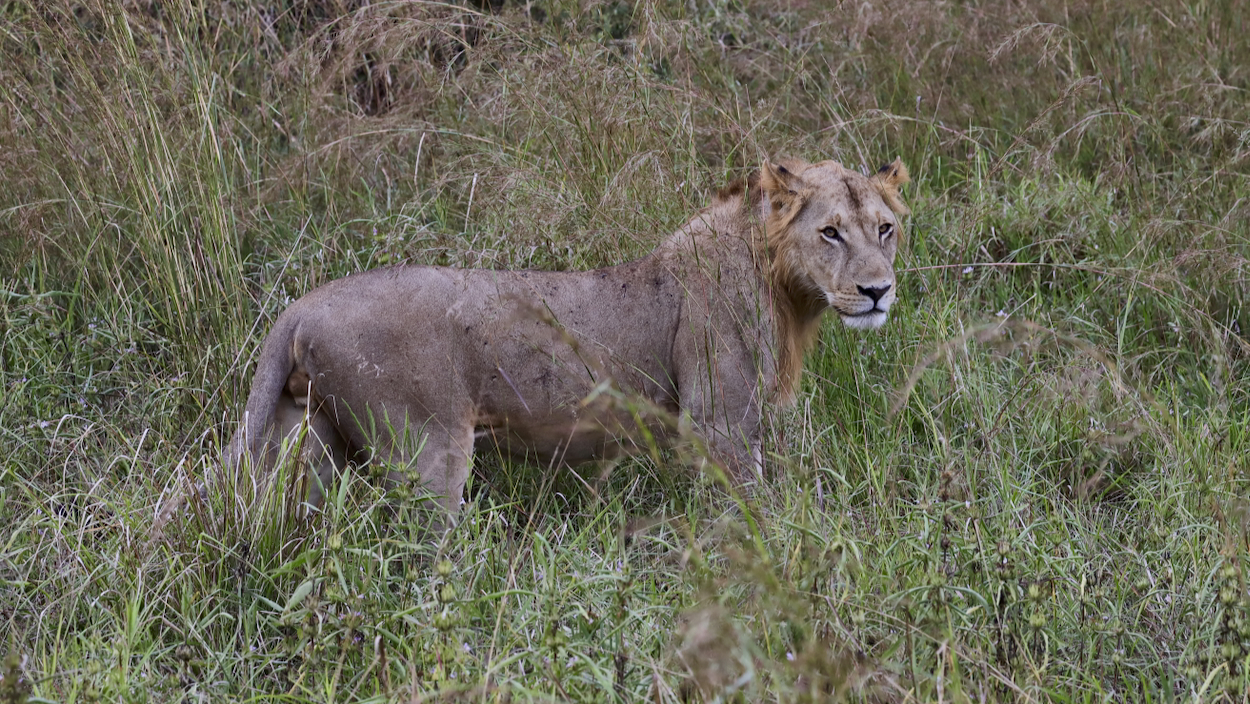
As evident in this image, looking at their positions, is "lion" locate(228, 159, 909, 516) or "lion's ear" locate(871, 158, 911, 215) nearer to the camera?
"lion" locate(228, 159, 909, 516)

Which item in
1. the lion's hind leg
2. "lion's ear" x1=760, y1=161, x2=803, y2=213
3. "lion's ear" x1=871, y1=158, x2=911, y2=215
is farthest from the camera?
"lion's ear" x1=871, y1=158, x2=911, y2=215

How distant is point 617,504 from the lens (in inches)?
154

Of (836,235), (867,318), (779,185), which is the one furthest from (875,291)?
(779,185)

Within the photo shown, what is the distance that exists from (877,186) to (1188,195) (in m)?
1.81

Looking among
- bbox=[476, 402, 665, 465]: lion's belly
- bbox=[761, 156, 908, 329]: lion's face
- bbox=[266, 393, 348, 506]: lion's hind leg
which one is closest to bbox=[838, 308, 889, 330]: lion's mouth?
bbox=[761, 156, 908, 329]: lion's face

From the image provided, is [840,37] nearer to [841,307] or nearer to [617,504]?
[841,307]

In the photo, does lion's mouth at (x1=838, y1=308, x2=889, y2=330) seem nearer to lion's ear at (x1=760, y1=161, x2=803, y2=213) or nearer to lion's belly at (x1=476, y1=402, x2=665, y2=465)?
lion's ear at (x1=760, y1=161, x2=803, y2=213)

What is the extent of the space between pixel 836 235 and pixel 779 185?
247 mm

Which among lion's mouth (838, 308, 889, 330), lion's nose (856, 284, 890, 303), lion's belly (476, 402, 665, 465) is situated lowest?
lion's belly (476, 402, 665, 465)

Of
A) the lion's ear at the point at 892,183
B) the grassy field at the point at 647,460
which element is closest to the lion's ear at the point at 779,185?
the grassy field at the point at 647,460

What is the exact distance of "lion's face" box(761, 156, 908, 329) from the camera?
392 centimetres

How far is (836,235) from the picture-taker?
401cm

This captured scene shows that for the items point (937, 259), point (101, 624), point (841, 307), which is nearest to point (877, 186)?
point (841, 307)

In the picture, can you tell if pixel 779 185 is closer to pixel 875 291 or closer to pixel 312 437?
pixel 875 291
